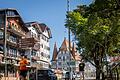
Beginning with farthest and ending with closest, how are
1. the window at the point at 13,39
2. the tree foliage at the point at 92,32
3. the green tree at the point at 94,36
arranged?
the window at the point at 13,39, the green tree at the point at 94,36, the tree foliage at the point at 92,32

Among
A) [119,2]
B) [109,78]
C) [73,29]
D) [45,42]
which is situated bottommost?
[109,78]

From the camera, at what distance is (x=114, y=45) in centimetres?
3738

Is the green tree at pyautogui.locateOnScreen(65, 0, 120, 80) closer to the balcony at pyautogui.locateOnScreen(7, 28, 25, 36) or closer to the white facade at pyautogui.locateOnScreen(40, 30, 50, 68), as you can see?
the balcony at pyautogui.locateOnScreen(7, 28, 25, 36)

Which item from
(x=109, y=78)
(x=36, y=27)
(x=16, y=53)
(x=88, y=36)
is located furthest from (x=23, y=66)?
(x=36, y=27)

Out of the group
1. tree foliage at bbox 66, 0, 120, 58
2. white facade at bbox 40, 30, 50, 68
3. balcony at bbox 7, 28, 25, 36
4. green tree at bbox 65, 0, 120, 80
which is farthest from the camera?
white facade at bbox 40, 30, 50, 68

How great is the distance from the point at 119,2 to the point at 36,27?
8264 centimetres

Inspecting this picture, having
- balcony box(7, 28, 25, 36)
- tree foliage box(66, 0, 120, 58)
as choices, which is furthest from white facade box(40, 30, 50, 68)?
tree foliage box(66, 0, 120, 58)

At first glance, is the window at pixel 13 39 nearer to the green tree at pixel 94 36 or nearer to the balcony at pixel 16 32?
the balcony at pixel 16 32

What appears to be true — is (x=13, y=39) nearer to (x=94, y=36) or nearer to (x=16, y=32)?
(x=16, y=32)

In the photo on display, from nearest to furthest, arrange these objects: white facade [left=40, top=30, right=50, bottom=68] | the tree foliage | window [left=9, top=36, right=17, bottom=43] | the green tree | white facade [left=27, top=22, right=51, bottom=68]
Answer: the tree foliage < the green tree < window [left=9, top=36, right=17, bottom=43] < white facade [left=27, top=22, right=51, bottom=68] < white facade [left=40, top=30, right=50, bottom=68]

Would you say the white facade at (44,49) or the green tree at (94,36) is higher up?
the white facade at (44,49)

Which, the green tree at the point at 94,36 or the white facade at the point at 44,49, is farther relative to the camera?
the white facade at the point at 44,49

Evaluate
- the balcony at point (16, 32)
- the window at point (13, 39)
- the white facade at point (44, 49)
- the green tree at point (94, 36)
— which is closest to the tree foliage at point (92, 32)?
the green tree at point (94, 36)

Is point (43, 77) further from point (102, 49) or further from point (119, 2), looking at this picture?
point (119, 2)
